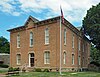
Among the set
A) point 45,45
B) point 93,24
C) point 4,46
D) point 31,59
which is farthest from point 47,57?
point 4,46

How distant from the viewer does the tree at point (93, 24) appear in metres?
47.2

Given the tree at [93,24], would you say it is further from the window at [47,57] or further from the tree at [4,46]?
the tree at [4,46]

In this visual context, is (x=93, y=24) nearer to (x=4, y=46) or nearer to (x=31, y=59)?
(x=31, y=59)

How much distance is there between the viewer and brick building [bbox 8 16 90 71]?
42531mm

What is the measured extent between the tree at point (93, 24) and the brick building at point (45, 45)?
259 centimetres

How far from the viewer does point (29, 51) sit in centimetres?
4725

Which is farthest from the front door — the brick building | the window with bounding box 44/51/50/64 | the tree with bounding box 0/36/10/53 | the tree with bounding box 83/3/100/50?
the tree with bounding box 0/36/10/53

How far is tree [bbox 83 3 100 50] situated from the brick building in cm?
259

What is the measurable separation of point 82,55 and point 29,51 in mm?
14212

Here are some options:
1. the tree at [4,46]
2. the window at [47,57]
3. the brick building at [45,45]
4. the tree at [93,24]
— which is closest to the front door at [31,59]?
the brick building at [45,45]

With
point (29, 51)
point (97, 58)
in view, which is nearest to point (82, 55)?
point (29, 51)

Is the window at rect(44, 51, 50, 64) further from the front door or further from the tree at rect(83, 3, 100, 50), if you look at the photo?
the tree at rect(83, 3, 100, 50)

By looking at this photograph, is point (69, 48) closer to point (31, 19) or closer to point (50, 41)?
point (50, 41)

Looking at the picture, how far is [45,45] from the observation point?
43906 mm
